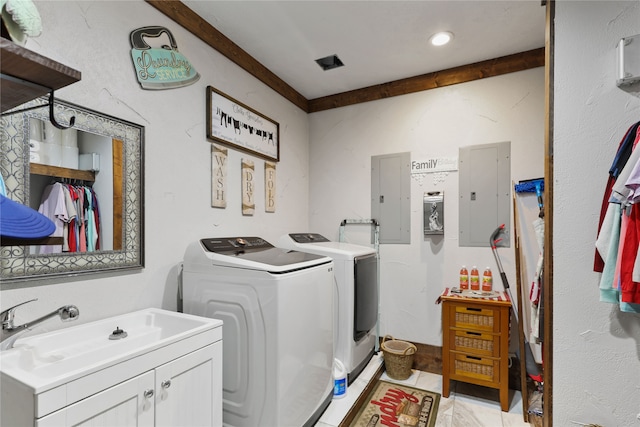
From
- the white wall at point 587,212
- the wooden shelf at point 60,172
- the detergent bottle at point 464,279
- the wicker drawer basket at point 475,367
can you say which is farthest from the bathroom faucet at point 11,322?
the detergent bottle at point 464,279

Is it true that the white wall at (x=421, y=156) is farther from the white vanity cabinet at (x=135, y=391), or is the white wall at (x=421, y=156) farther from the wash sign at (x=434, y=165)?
the white vanity cabinet at (x=135, y=391)

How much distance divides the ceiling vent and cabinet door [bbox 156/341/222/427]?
239 centimetres

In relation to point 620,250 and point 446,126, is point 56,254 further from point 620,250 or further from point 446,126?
point 446,126

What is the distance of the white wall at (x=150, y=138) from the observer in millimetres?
1427

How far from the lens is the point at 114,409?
104cm

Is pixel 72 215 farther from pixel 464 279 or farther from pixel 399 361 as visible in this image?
pixel 464 279

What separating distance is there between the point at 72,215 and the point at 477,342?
8.89ft

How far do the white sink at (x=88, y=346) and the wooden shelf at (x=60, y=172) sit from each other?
70 centimetres

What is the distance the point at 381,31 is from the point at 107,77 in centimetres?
185

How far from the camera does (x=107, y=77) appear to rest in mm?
1620

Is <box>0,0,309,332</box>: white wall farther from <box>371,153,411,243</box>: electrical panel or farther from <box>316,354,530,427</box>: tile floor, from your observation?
<box>316,354,530,427</box>: tile floor

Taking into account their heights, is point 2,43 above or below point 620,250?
above

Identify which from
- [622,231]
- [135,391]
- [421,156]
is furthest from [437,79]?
[135,391]

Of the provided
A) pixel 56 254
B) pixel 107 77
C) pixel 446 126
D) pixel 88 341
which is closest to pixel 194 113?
pixel 107 77
